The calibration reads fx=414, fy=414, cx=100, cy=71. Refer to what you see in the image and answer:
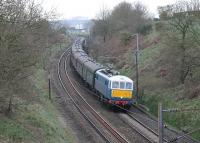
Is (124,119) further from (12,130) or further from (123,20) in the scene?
(123,20)

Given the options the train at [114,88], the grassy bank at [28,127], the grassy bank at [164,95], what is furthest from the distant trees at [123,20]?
the grassy bank at [28,127]

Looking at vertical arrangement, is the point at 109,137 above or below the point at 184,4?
below

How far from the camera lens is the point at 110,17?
89.2 m

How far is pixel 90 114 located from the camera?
3416cm

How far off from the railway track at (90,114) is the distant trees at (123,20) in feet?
102

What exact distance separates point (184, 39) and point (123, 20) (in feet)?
157

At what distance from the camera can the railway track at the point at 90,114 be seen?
89.0ft

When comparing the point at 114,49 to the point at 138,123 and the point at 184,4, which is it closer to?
the point at 184,4

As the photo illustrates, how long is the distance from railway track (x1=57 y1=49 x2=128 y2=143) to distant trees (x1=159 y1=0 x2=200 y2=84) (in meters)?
9.84

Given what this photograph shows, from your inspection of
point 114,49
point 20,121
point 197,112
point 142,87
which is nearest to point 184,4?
point 142,87

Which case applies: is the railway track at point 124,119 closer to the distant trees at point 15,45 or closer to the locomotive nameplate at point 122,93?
the locomotive nameplate at point 122,93

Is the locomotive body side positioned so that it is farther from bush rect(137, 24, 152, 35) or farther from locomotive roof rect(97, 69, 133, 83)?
bush rect(137, 24, 152, 35)

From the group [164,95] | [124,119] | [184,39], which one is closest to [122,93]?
[124,119]

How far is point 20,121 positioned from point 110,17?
68123 millimetres
